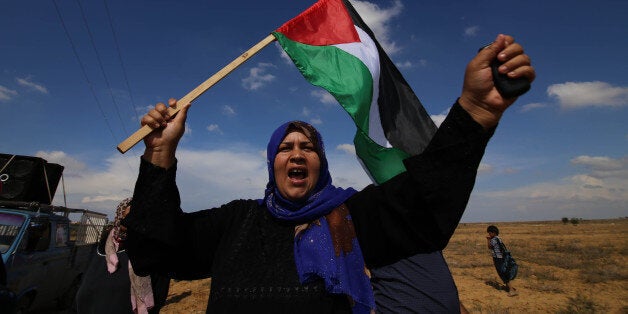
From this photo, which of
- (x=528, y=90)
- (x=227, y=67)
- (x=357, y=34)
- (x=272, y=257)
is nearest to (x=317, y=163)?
(x=272, y=257)

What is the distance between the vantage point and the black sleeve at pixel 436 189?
1202 mm

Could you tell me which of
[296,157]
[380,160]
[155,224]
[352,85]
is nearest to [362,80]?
[352,85]

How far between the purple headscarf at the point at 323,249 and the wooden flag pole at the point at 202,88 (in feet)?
2.29

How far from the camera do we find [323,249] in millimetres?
1627

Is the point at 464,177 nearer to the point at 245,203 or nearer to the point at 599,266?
the point at 245,203

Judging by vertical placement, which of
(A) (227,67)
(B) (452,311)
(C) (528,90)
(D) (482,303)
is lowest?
(D) (482,303)

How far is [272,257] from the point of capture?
1695 millimetres

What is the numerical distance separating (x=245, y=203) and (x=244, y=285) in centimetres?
51

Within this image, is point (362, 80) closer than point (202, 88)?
No

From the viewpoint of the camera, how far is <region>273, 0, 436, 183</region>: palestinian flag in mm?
3533

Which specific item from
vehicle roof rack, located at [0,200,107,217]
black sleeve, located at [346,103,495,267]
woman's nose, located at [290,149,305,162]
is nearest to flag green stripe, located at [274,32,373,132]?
woman's nose, located at [290,149,305,162]

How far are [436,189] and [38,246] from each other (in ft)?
25.2

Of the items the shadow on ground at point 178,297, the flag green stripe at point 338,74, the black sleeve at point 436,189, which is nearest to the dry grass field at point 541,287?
the shadow on ground at point 178,297

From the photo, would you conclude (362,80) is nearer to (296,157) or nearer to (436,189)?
(296,157)
